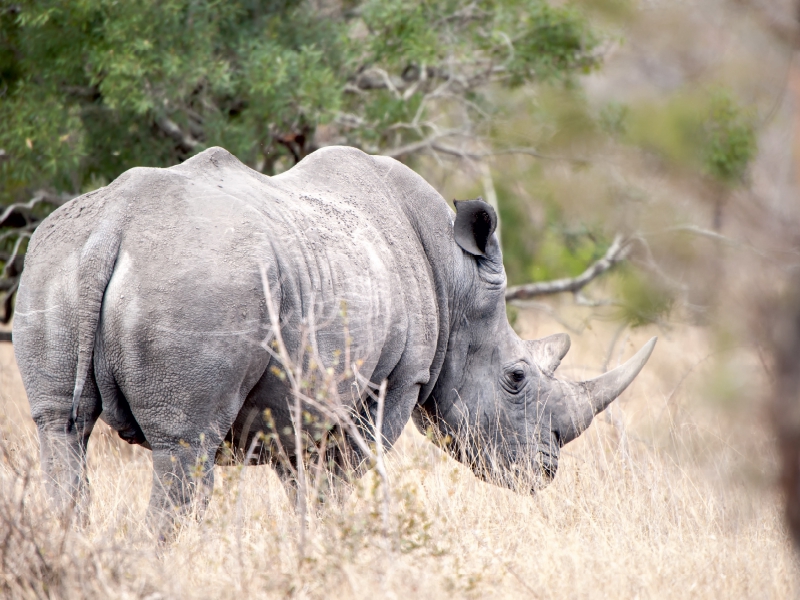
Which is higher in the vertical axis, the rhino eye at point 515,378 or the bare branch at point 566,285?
the rhino eye at point 515,378

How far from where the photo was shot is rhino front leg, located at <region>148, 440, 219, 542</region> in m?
4.15

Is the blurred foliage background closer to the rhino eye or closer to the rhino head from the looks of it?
the rhino head

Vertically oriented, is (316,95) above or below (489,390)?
above

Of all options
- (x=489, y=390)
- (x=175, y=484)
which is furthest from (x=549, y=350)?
(x=175, y=484)

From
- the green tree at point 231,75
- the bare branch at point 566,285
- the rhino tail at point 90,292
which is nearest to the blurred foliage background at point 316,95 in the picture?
the green tree at point 231,75

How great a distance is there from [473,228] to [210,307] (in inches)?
85.5

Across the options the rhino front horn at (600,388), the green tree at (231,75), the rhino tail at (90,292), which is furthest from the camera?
the green tree at (231,75)

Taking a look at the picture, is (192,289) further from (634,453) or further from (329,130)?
(329,130)

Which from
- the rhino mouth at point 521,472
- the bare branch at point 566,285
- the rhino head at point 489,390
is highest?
the rhino head at point 489,390

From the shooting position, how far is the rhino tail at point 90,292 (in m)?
3.95

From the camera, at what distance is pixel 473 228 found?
5.74 m

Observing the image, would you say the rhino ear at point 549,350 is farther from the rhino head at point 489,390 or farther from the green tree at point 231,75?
the green tree at point 231,75

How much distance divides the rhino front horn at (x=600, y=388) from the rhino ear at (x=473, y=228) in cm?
110

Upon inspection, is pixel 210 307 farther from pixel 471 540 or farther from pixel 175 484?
pixel 471 540
